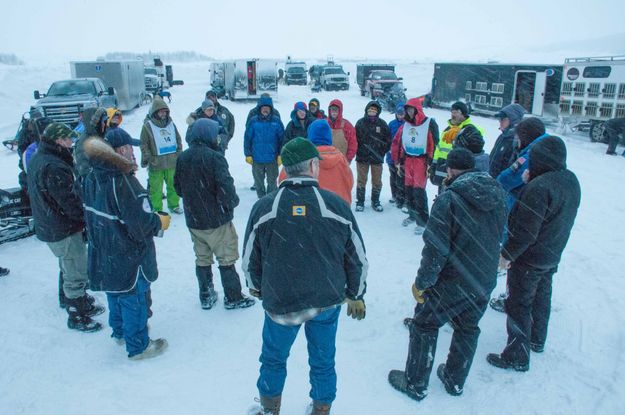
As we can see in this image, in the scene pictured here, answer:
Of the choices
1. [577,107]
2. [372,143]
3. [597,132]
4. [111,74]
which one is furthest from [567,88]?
[111,74]

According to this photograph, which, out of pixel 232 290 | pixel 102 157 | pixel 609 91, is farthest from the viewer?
pixel 609 91

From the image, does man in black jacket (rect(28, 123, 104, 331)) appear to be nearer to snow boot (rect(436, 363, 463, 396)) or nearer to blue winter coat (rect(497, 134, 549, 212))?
A: snow boot (rect(436, 363, 463, 396))

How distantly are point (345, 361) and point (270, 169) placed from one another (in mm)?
4429

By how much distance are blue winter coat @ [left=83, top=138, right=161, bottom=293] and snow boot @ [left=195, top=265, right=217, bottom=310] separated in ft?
3.30

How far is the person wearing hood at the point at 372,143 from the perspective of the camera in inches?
296

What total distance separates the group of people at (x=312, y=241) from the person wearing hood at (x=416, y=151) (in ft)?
5.16

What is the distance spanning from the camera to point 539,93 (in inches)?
637

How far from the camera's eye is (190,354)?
3955 millimetres

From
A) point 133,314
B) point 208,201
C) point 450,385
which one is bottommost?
point 450,385

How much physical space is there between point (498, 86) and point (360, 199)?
13137 millimetres

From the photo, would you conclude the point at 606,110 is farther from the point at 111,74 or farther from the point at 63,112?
the point at 111,74

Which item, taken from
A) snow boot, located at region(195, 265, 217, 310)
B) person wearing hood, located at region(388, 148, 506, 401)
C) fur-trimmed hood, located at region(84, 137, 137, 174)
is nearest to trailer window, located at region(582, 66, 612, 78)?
person wearing hood, located at region(388, 148, 506, 401)

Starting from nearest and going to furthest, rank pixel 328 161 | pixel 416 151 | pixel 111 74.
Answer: pixel 328 161, pixel 416 151, pixel 111 74

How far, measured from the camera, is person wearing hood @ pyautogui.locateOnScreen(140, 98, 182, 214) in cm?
694
